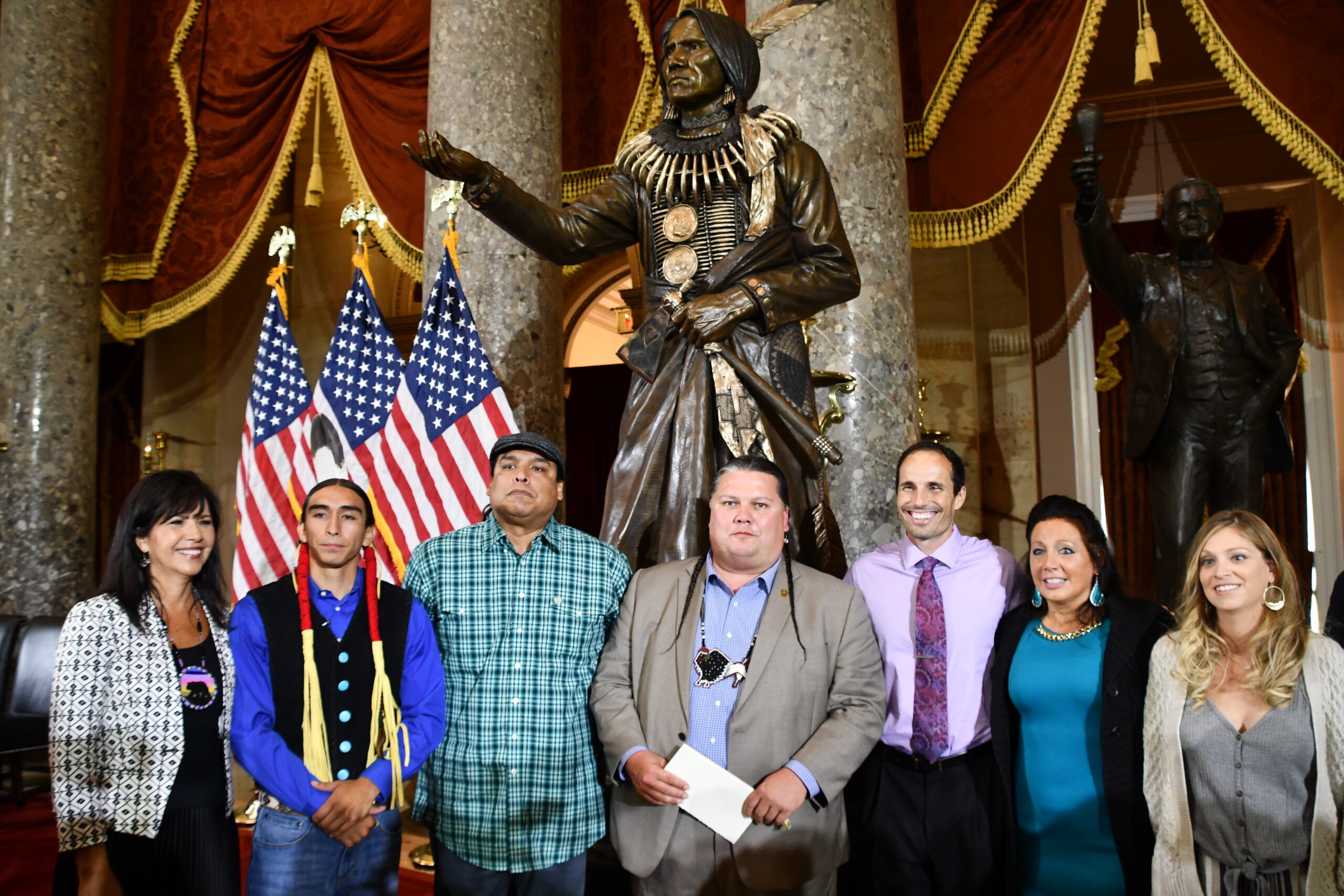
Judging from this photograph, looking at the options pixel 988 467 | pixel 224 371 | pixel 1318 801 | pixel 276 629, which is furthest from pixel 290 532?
pixel 224 371

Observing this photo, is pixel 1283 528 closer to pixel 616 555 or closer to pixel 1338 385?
pixel 1338 385

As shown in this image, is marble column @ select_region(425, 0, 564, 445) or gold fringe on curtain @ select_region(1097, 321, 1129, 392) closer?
marble column @ select_region(425, 0, 564, 445)

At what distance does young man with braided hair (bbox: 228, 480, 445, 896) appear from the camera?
2266mm

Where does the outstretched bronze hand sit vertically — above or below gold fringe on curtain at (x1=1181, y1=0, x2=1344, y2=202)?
below

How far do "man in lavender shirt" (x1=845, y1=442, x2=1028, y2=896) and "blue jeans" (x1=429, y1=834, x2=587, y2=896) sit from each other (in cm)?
70

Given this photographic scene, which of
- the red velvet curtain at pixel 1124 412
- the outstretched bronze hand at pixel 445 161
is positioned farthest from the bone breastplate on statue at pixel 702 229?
the red velvet curtain at pixel 1124 412

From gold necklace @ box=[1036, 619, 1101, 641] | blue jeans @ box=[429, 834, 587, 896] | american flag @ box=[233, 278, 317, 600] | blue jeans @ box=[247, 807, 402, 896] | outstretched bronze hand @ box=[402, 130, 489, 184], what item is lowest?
blue jeans @ box=[429, 834, 587, 896]

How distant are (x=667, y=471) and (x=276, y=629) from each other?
1087mm

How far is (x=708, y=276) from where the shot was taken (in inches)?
117

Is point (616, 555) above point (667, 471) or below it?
below

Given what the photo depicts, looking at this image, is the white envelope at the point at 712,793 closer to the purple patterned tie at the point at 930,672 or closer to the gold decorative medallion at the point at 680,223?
the purple patterned tie at the point at 930,672

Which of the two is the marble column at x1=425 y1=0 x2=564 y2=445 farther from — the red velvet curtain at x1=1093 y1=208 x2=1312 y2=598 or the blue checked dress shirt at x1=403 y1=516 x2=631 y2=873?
the red velvet curtain at x1=1093 y1=208 x2=1312 y2=598

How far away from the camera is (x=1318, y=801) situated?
6.78 ft

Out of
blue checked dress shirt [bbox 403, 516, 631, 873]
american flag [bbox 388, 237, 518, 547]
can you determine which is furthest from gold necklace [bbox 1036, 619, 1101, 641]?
american flag [bbox 388, 237, 518, 547]
